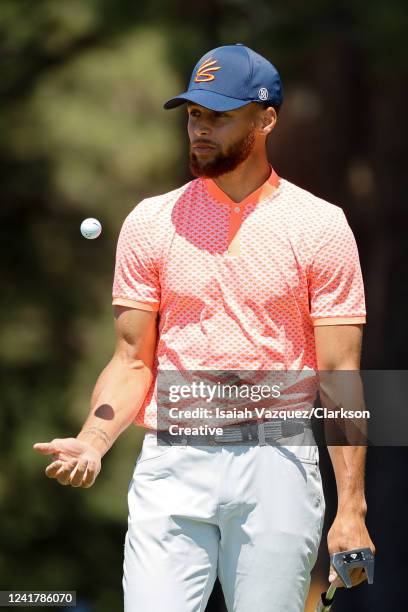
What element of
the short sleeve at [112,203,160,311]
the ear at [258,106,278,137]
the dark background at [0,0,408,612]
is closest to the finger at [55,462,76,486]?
the short sleeve at [112,203,160,311]

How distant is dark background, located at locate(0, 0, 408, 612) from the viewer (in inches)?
287

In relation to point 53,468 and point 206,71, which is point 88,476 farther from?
point 206,71

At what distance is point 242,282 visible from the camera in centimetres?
346

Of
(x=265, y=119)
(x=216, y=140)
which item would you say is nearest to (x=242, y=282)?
(x=216, y=140)

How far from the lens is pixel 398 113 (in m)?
7.45

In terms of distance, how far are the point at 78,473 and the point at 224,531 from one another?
0.40 m

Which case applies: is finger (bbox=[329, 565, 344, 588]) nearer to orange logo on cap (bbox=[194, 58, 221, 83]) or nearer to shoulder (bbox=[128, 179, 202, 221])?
shoulder (bbox=[128, 179, 202, 221])

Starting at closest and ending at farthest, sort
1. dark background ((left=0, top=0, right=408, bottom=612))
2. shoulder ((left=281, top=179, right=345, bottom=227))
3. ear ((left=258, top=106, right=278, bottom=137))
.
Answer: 1. shoulder ((left=281, top=179, right=345, bottom=227))
2. ear ((left=258, top=106, right=278, bottom=137))
3. dark background ((left=0, top=0, right=408, bottom=612))

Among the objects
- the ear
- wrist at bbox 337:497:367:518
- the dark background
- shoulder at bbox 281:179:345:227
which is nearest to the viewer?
wrist at bbox 337:497:367:518

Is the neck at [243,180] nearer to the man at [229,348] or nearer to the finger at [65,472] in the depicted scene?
the man at [229,348]

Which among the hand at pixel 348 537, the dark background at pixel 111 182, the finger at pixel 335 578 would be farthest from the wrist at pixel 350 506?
the dark background at pixel 111 182

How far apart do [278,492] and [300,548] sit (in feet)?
0.49

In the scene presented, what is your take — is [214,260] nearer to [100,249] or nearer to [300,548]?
[300,548]

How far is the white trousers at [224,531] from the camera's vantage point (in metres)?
3.36
